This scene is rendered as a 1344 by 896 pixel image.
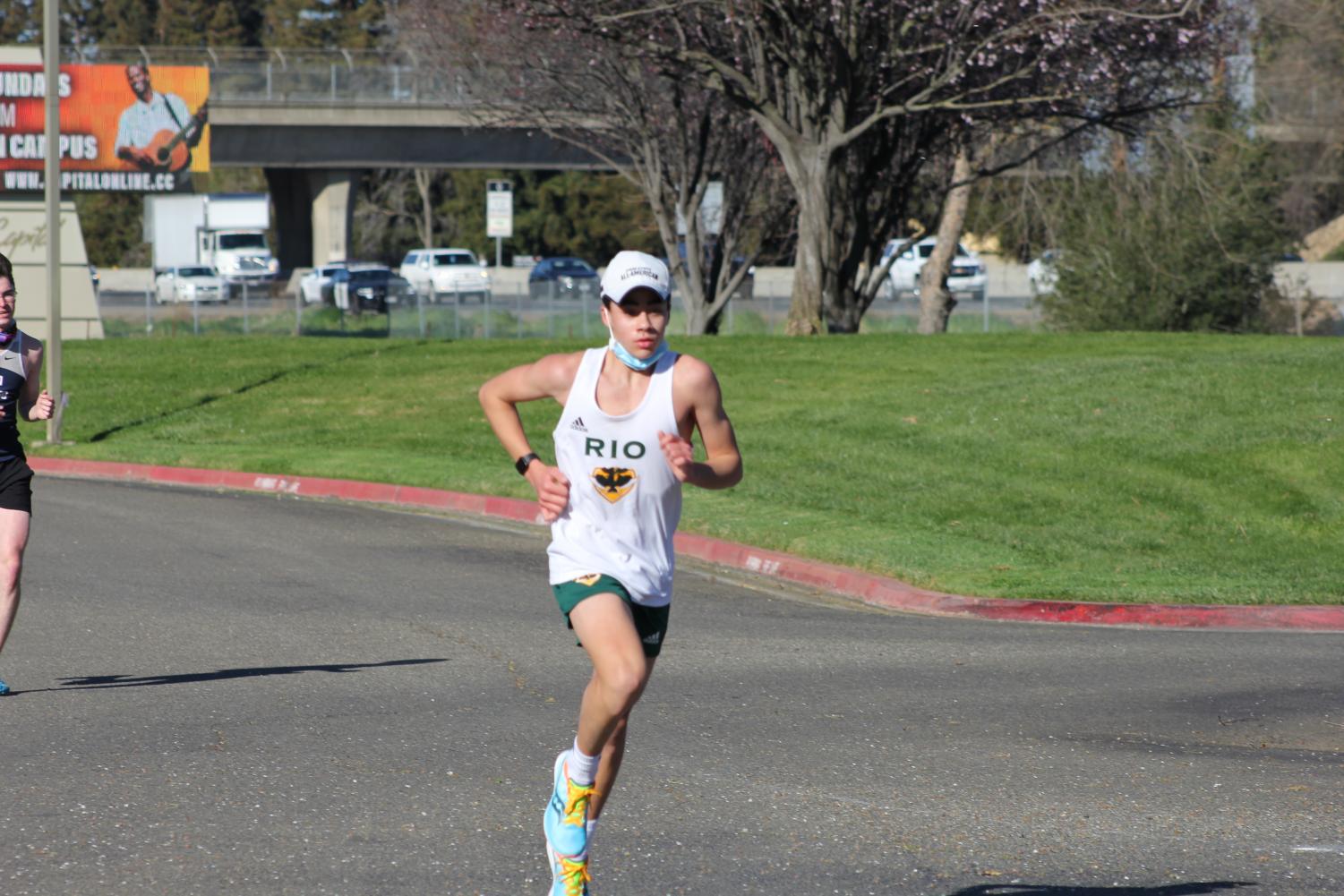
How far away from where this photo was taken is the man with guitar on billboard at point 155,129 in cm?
4009

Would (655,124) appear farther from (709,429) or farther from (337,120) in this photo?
(709,429)

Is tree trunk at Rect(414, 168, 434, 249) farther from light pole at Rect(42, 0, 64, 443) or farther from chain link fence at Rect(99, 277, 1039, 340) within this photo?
light pole at Rect(42, 0, 64, 443)

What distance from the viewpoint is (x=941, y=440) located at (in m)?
18.5

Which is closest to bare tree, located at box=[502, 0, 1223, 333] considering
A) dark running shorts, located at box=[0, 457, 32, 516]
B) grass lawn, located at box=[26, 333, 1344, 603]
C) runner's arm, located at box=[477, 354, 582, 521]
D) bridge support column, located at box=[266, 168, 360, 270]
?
grass lawn, located at box=[26, 333, 1344, 603]

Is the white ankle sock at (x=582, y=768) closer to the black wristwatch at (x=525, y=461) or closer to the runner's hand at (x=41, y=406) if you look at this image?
the black wristwatch at (x=525, y=461)

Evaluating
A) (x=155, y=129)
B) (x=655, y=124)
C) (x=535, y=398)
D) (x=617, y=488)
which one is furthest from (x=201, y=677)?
(x=155, y=129)

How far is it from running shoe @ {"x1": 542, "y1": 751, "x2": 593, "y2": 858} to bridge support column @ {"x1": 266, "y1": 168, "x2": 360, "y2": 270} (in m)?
61.7

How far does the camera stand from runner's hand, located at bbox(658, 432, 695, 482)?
495cm

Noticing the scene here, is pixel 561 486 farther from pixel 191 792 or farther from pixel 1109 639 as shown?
pixel 1109 639

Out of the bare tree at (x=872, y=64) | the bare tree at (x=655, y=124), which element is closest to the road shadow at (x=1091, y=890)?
the bare tree at (x=872, y=64)

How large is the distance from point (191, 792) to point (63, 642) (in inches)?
143

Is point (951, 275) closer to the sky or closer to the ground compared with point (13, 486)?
closer to the sky

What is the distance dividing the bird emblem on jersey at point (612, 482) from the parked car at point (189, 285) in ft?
169

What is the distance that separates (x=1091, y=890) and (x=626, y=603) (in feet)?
5.69
